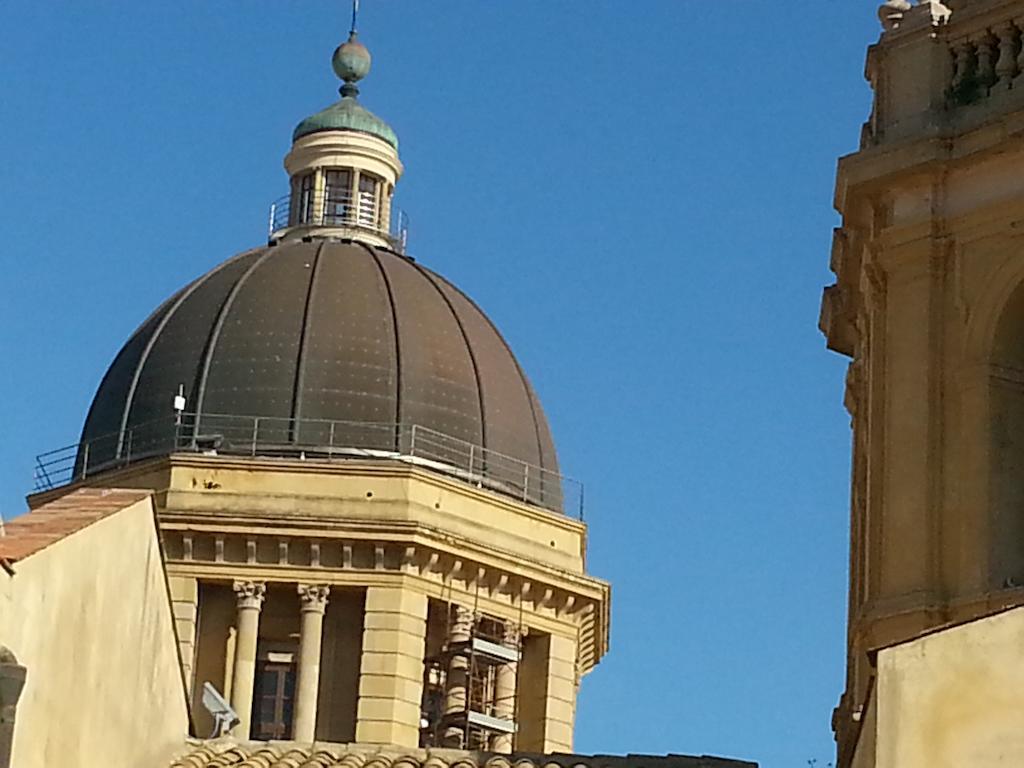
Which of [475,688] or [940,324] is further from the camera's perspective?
[475,688]

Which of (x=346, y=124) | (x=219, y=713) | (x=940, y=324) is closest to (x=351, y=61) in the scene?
(x=346, y=124)

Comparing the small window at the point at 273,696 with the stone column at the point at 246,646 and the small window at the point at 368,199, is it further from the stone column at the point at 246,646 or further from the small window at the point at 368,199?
the small window at the point at 368,199

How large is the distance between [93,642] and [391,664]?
28110 mm

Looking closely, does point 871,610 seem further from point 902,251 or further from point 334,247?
point 334,247

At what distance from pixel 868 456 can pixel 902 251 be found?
138cm

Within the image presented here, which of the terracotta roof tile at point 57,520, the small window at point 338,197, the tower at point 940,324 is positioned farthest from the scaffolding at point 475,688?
the terracotta roof tile at point 57,520

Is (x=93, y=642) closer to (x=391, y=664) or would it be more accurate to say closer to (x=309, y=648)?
(x=309, y=648)

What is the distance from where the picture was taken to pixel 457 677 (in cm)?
4781

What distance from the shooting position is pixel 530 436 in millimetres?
49812

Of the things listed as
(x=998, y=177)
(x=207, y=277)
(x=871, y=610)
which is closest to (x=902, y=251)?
(x=998, y=177)

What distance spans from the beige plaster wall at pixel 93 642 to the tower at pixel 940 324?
4359 millimetres

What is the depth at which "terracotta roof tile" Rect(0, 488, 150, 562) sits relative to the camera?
1678 centimetres

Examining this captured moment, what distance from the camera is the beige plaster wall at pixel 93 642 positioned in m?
16.9

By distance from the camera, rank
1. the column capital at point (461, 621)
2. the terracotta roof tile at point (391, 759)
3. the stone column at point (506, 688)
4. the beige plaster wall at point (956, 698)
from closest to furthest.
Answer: the beige plaster wall at point (956, 698)
the terracotta roof tile at point (391, 759)
the column capital at point (461, 621)
the stone column at point (506, 688)
